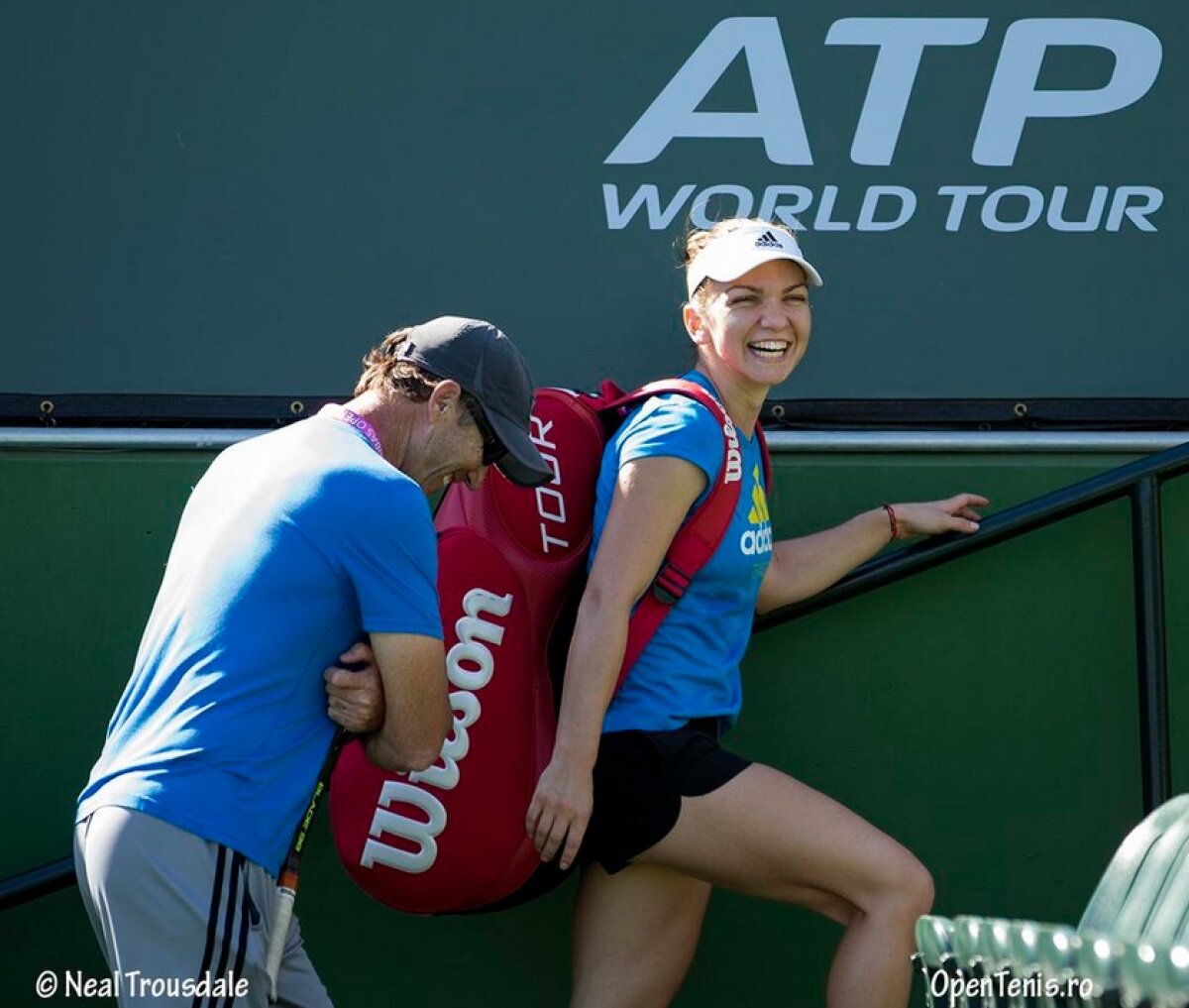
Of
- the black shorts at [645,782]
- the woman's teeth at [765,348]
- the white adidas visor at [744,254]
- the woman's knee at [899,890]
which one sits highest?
the white adidas visor at [744,254]

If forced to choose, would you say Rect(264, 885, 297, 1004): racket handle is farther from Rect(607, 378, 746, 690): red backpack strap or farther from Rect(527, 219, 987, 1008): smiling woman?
Rect(607, 378, 746, 690): red backpack strap

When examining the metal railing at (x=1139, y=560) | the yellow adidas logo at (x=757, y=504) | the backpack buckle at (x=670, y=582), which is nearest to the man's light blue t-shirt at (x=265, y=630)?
the backpack buckle at (x=670, y=582)

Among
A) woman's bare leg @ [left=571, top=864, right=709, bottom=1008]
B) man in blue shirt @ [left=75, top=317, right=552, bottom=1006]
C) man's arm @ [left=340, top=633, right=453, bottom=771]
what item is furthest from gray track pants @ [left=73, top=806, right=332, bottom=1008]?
woman's bare leg @ [left=571, top=864, right=709, bottom=1008]

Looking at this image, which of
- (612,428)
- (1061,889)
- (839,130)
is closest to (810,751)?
(1061,889)

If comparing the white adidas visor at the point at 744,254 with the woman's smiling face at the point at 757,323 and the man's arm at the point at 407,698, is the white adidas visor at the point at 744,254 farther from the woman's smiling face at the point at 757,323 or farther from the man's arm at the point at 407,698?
the man's arm at the point at 407,698

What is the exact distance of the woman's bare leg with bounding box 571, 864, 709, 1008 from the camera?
3.07 metres

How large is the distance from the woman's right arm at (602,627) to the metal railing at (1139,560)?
56 centimetres

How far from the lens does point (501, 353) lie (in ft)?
8.93

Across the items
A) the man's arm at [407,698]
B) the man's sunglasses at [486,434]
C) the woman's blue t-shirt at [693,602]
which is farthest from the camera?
the woman's blue t-shirt at [693,602]

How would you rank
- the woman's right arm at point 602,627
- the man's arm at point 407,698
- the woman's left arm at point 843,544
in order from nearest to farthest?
1. the man's arm at point 407,698
2. the woman's right arm at point 602,627
3. the woman's left arm at point 843,544

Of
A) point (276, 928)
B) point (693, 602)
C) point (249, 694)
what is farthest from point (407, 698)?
point (693, 602)

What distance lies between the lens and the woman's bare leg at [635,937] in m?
3.07

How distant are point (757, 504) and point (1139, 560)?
0.82 meters

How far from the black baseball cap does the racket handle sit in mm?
729
